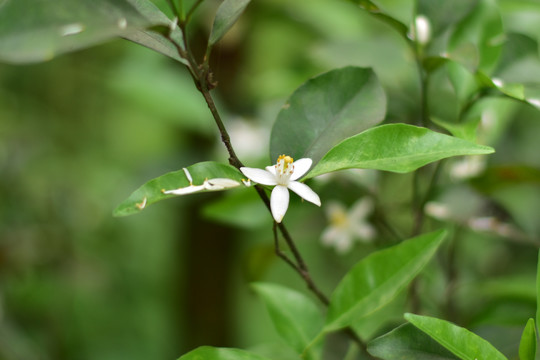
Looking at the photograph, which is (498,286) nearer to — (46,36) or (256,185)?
(256,185)

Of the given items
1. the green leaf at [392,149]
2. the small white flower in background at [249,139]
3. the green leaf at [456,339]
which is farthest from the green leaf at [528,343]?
the small white flower in background at [249,139]

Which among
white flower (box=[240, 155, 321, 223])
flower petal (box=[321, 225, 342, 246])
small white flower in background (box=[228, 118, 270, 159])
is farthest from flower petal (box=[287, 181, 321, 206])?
small white flower in background (box=[228, 118, 270, 159])

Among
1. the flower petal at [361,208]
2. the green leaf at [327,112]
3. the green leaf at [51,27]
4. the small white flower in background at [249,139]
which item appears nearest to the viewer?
the green leaf at [51,27]

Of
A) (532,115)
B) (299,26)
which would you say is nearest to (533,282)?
(532,115)

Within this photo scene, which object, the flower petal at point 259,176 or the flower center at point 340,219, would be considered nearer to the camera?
the flower petal at point 259,176

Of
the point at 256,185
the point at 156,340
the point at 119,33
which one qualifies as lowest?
the point at 156,340

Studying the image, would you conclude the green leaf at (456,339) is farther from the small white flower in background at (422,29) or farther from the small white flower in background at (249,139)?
the small white flower in background at (249,139)
